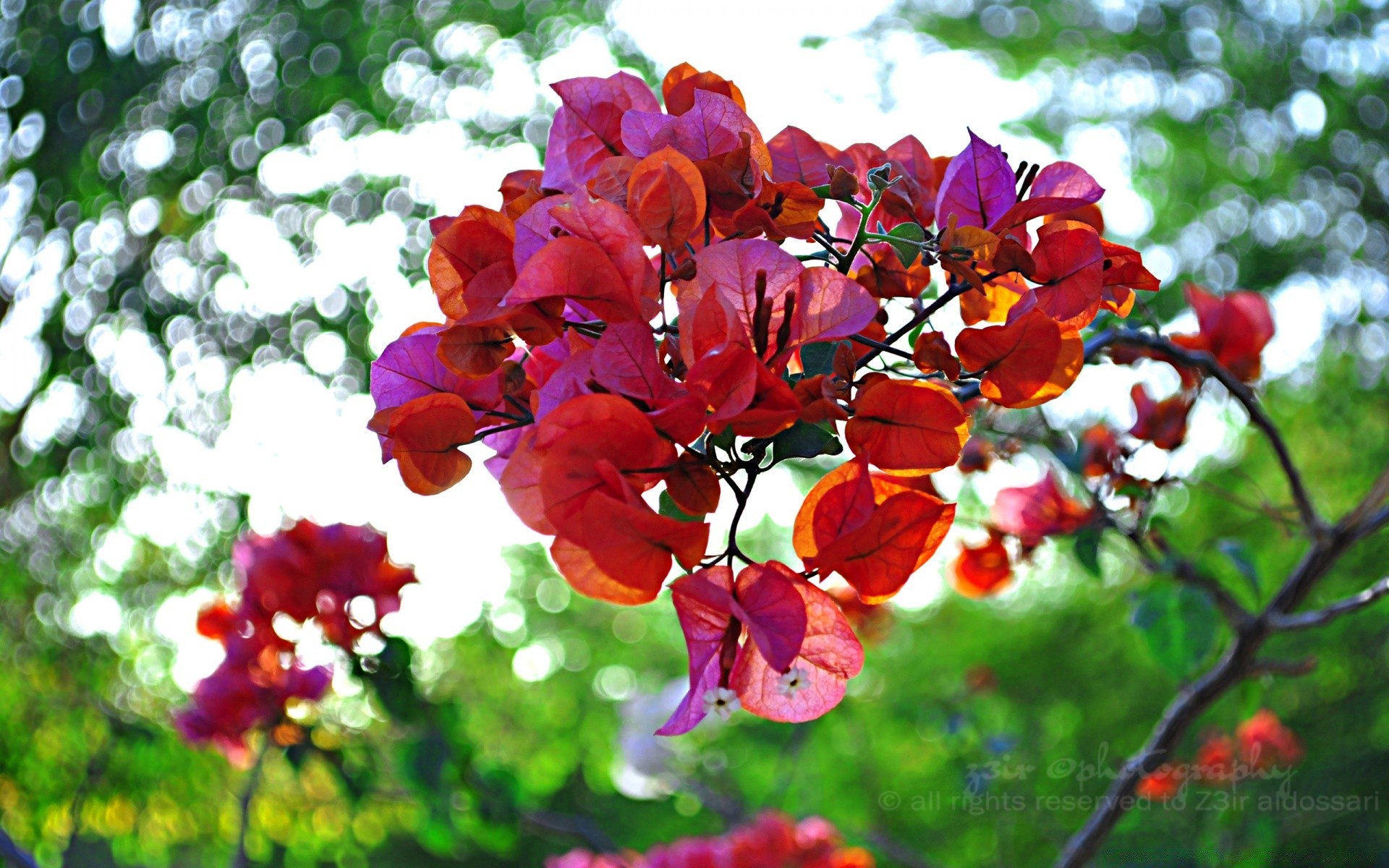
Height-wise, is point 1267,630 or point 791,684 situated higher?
point 791,684

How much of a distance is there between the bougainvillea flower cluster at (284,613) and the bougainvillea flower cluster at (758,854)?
0.39m

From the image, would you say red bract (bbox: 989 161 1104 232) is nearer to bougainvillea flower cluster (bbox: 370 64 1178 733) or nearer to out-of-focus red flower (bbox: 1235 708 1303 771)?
bougainvillea flower cluster (bbox: 370 64 1178 733)

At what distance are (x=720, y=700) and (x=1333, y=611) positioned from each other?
0.56 m

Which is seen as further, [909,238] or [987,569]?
[987,569]

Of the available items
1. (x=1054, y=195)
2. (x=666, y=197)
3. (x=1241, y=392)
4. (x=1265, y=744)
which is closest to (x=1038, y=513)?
(x=1241, y=392)

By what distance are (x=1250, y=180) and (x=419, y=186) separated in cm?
209

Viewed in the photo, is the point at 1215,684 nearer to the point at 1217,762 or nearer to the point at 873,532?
the point at 873,532

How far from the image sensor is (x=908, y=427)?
1.16 ft

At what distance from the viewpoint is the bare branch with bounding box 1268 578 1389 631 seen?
646mm

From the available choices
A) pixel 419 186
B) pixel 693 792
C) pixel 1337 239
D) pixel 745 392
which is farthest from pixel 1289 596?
pixel 1337 239

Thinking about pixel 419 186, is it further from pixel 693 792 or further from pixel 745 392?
pixel 745 392

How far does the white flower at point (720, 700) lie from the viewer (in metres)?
0.33

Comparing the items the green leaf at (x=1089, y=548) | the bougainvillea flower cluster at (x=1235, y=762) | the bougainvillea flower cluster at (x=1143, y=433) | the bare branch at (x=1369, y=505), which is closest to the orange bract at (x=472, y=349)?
the bougainvillea flower cluster at (x=1143, y=433)

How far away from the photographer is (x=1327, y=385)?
2.81m
